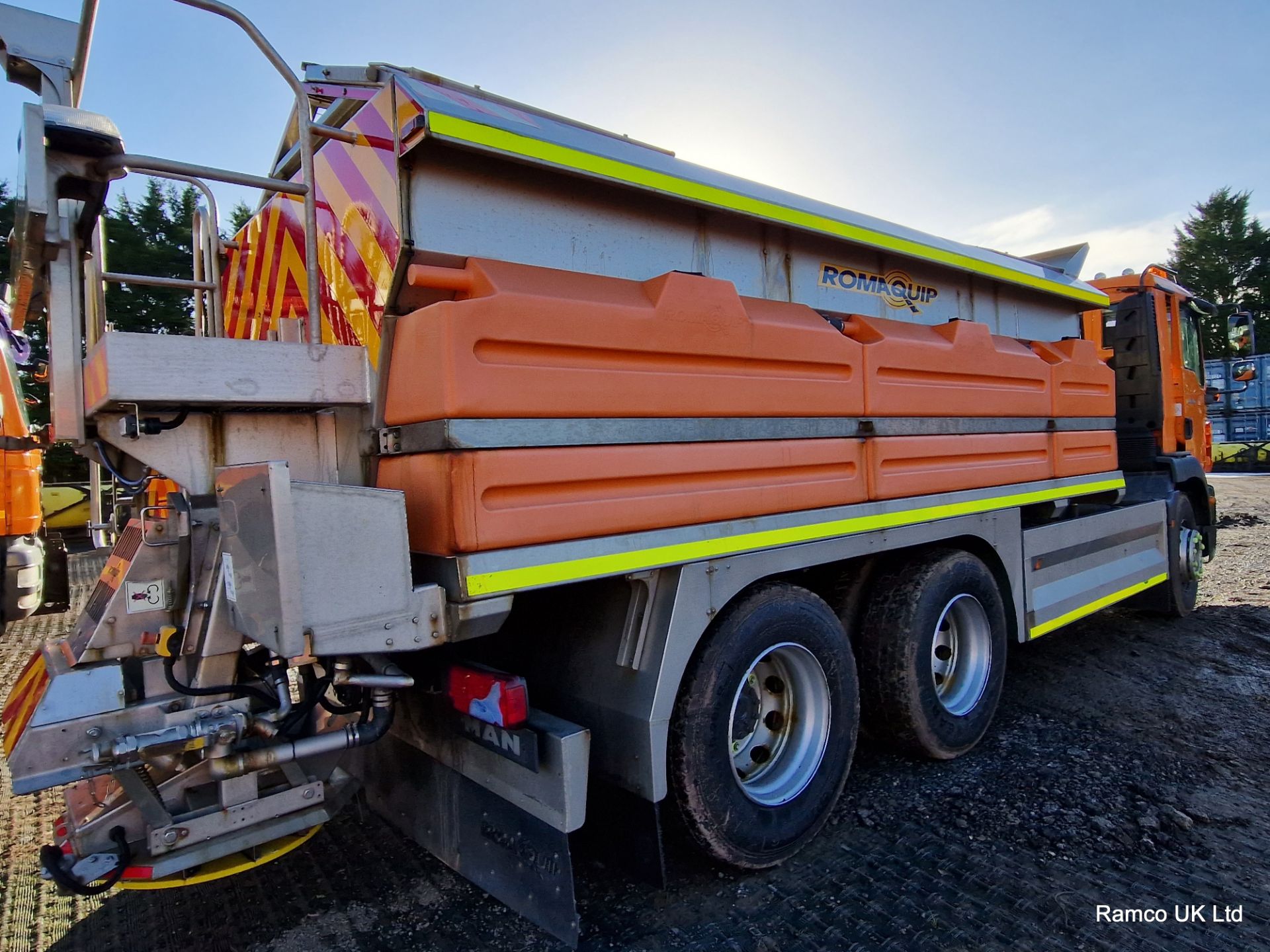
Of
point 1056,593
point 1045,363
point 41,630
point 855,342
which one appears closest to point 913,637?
point 855,342

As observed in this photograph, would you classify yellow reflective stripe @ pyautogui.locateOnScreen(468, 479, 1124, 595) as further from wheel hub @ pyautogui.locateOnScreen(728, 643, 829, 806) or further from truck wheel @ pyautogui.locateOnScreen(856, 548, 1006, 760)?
wheel hub @ pyautogui.locateOnScreen(728, 643, 829, 806)

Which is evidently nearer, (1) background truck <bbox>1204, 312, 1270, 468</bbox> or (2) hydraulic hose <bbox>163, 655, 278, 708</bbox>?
(2) hydraulic hose <bbox>163, 655, 278, 708</bbox>

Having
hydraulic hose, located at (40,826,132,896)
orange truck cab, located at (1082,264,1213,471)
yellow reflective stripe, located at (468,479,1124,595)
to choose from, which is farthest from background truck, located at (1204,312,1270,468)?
hydraulic hose, located at (40,826,132,896)

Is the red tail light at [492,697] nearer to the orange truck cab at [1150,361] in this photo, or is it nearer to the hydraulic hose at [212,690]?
the hydraulic hose at [212,690]

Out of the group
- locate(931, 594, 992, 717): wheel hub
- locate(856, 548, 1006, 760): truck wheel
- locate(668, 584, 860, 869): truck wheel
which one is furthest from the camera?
locate(931, 594, 992, 717): wheel hub

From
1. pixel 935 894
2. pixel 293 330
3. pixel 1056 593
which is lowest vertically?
pixel 935 894

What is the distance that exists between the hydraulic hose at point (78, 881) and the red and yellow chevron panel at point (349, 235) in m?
1.52

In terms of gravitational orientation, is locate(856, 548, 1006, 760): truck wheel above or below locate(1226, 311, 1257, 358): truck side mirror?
below

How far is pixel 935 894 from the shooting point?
260 centimetres

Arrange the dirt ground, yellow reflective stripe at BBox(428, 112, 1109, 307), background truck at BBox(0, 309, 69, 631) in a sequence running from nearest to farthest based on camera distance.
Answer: yellow reflective stripe at BBox(428, 112, 1109, 307)
the dirt ground
background truck at BBox(0, 309, 69, 631)

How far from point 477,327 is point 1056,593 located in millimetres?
3838

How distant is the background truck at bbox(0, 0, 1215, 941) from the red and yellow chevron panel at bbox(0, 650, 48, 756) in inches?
0.9

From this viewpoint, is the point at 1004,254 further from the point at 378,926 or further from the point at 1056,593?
the point at 378,926

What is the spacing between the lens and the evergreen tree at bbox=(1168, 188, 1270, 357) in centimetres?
3612
